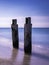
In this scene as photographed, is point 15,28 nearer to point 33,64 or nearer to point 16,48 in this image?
point 16,48

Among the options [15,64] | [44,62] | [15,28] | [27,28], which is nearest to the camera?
[15,64]

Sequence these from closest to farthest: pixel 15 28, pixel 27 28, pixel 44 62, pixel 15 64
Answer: pixel 15 64, pixel 44 62, pixel 27 28, pixel 15 28

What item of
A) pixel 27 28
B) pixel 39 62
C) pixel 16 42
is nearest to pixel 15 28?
pixel 16 42

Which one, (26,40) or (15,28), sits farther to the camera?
(15,28)

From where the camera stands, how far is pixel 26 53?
12.3 feet

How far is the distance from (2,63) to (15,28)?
1708 millimetres

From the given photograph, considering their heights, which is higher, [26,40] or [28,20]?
[28,20]

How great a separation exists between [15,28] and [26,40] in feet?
2.83

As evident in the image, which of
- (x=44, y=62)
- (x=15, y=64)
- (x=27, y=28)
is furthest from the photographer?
(x=27, y=28)

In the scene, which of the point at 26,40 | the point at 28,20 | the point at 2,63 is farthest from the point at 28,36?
the point at 2,63

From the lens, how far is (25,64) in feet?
9.52

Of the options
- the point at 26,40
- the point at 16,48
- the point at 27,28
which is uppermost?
the point at 27,28

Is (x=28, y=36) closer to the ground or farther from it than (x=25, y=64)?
farther from it

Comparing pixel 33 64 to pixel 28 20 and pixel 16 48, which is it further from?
pixel 16 48
